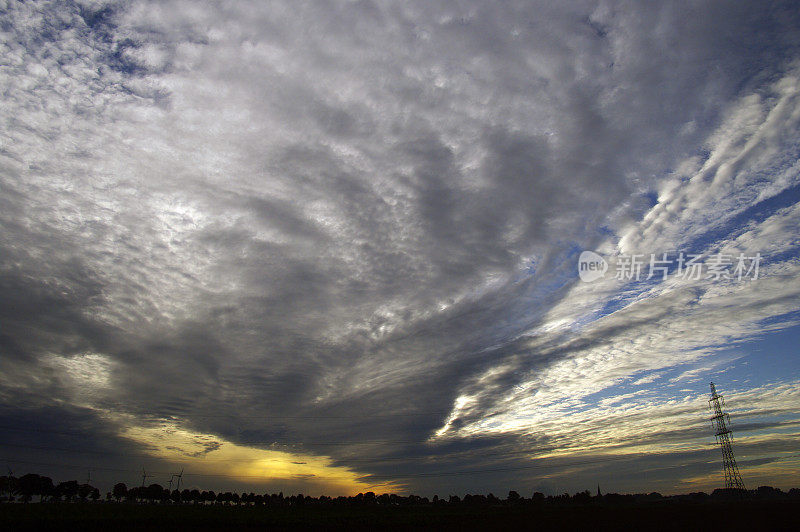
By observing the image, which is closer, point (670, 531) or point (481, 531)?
point (670, 531)

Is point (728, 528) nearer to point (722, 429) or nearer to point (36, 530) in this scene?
point (722, 429)

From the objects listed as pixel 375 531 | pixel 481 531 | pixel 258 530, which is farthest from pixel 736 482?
pixel 258 530

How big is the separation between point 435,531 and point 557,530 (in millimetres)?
20553

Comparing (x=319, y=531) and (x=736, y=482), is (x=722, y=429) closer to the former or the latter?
(x=736, y=482)

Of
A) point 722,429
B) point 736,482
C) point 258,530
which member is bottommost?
point 258,530

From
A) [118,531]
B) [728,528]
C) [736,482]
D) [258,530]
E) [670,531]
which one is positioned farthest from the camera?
[736,482]

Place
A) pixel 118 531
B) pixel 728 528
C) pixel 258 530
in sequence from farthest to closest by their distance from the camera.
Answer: pixel 258 530, pixel 118 531, pixel 728 528

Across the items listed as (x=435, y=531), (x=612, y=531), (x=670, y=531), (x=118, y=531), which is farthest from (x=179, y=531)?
(x=670, y=531)

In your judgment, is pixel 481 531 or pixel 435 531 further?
pixel 435 531

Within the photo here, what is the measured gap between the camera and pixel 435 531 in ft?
241

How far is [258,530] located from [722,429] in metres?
105

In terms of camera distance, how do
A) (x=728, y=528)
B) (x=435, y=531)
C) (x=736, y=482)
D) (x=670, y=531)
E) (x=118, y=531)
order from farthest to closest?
(x=736, y=482)
(x=435, y=531)
(x=118, y=531)
(x=728, y=528)
(x=670, y=531)

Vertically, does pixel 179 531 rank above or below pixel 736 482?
below

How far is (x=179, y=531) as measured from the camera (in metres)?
70.1
